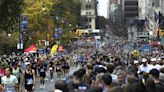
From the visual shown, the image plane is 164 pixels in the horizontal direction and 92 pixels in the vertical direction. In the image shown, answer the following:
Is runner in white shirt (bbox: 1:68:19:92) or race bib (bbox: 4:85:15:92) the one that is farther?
race bib (bbox: 4:85:15:92)

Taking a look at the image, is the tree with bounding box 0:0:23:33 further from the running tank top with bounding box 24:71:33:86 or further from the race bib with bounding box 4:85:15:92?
the race bib with bounding box 4:85:15:92

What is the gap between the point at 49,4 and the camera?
65.9 meters

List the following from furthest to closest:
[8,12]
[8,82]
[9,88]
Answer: [8,12], [9,88], [8,82]

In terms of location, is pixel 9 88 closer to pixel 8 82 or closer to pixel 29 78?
pixel 8 82

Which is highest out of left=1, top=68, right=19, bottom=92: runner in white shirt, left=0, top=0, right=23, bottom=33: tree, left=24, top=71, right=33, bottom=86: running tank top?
left=0, top=0, right=23, bottom=33: tree

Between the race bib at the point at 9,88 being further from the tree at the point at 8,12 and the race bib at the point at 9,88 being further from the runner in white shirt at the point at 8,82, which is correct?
the tree at the point at 8,12

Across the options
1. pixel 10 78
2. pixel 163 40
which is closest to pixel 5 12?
pixel 10 78

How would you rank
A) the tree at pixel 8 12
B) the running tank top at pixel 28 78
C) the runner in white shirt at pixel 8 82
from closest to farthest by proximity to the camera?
the runner in white shirt at pixel 8 82
the running tank top at pixel 28 78
the tree at pixel 8 12

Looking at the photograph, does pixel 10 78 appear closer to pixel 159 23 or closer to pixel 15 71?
pixel 15 71

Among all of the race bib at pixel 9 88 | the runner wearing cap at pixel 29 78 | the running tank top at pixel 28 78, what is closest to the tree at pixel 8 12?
the runner wearing cap at pixel 29 78

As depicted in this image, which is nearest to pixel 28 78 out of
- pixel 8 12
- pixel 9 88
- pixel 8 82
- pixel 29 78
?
pixel 29 78

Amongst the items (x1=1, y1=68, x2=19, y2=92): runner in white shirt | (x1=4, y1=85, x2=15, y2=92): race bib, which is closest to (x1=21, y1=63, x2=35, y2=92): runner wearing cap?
(x1=4, y1=85, x2=15, y2=92): race bib

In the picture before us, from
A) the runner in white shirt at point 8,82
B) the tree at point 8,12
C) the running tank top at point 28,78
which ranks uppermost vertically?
the tree at point 8,12

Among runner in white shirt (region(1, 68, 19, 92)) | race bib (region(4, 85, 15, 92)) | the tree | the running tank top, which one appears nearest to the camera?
runner in white shirt (region(1, 68, 19, 92))
